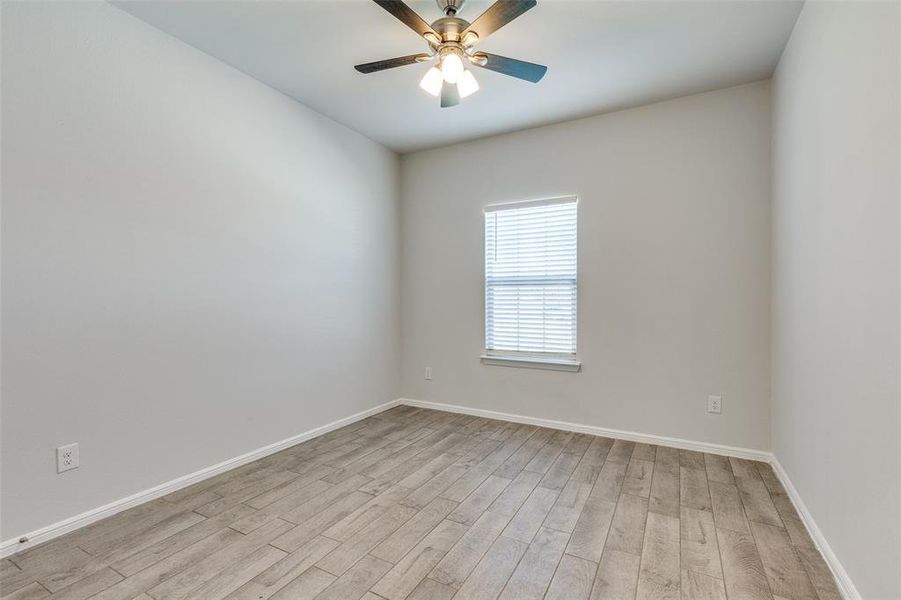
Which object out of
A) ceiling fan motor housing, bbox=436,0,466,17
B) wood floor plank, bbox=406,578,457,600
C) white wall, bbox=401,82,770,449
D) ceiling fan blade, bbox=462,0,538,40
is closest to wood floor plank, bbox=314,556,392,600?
wood floor plank, bbox=406,578,457,600

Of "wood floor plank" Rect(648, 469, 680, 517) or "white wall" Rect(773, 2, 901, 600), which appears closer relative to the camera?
"white wall" Rect(773, 2, 901, 600)

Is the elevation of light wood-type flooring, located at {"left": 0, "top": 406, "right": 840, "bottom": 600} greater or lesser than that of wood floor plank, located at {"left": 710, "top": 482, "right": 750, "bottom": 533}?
lesser

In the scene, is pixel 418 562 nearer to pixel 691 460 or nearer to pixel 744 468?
pixel 691 460

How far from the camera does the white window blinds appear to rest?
139 inches

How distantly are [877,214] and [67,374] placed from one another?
3.38m

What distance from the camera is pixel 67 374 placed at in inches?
78.5

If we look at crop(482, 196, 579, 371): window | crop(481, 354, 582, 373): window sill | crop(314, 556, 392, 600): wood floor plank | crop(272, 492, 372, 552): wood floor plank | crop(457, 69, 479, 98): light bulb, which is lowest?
crop(314, 556, 392, 600): wood floor plank

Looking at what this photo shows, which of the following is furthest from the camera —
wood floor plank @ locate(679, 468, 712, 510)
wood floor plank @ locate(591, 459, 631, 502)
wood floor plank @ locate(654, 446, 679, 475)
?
wood floor plank @ locate(654, 446, 679, 475)

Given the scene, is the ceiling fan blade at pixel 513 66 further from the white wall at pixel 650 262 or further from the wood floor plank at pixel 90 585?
the wood floor plank at pixel 90 585

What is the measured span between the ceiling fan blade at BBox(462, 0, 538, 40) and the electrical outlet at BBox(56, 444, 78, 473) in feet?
9.09

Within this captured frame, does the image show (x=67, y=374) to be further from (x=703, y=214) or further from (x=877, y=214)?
(x=703, y=214)

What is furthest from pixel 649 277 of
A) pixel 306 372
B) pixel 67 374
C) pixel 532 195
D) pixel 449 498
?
pixel 67 374

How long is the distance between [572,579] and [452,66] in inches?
94.0

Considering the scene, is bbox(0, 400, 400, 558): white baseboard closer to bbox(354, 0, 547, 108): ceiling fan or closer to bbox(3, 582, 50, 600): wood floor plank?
bbox(3, 582, 50, 600): wood floor plank
